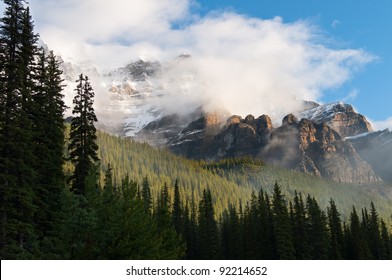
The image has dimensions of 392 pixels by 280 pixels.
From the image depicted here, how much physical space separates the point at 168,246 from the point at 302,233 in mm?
36028

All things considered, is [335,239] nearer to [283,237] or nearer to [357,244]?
[357,244]

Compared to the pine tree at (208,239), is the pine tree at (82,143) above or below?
above

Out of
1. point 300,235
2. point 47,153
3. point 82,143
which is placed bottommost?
point 300,235

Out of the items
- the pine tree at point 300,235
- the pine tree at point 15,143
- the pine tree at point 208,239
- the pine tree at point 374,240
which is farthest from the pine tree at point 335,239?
the pine tree at point 15,143

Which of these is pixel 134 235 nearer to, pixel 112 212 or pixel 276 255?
pixel 112 212

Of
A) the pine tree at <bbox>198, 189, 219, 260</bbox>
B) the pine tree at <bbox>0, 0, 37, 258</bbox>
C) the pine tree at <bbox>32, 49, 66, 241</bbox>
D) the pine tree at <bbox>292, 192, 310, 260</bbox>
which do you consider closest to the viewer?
the pine tree at <bbox>0, 0, 37, 258</bbox>

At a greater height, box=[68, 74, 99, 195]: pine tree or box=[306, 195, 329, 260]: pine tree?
box=[68, 74, 99, 195]: pine tree

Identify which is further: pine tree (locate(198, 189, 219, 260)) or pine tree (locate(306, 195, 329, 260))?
pine tree (locate(198, 189, 219, 260))

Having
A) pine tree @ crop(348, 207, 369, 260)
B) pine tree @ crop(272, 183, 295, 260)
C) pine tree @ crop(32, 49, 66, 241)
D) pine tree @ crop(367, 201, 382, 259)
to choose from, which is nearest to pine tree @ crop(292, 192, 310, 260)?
pine tree @ crop(272, 183, 295, 260)

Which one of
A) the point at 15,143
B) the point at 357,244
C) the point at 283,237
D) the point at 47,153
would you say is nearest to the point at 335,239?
the point at 357,244

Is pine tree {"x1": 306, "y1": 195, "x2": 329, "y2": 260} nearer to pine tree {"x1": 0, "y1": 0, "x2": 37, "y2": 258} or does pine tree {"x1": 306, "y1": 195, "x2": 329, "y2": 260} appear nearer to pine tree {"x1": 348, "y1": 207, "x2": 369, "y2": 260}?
pine tree {"x1": 348, "y1": 207, "x2": 369, "y2": 260}

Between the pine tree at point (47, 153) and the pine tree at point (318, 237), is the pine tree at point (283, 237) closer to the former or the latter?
the pine tree at point (318, 237)

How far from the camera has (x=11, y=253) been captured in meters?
29.7

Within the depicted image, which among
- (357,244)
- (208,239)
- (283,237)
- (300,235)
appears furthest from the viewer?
(208,239)
